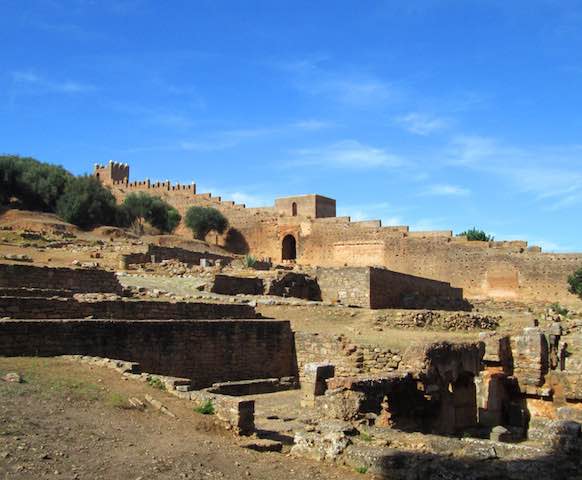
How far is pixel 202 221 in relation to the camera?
48.4 meters

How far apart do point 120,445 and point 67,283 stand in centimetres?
991

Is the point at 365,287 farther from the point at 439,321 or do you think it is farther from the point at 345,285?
the point at 439,321

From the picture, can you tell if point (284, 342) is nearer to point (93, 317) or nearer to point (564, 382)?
point (93, 317)

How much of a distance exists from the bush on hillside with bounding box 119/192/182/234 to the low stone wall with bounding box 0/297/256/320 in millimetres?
28789

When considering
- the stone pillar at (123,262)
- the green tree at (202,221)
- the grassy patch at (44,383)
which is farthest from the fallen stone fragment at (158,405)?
the green tree at (202,221)

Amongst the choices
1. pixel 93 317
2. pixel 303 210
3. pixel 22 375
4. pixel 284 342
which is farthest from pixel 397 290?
pixel 303 210

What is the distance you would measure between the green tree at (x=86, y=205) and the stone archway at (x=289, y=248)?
12630 millimetres

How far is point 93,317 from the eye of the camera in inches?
498

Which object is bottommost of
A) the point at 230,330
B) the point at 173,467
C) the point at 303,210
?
the point at 173,467

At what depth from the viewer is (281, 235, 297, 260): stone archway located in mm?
48469

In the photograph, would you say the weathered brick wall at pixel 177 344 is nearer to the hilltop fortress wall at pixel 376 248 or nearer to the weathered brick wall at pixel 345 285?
the weathered brick wall at pixel 345 285

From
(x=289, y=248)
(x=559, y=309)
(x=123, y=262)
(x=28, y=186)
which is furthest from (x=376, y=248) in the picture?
(x=123, y=262)

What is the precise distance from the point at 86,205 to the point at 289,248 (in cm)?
1582

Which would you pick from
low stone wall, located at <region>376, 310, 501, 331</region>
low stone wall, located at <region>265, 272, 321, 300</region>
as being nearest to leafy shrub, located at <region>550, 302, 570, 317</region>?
low stone wall, located at <region>376, 310, 501, 331</region>
